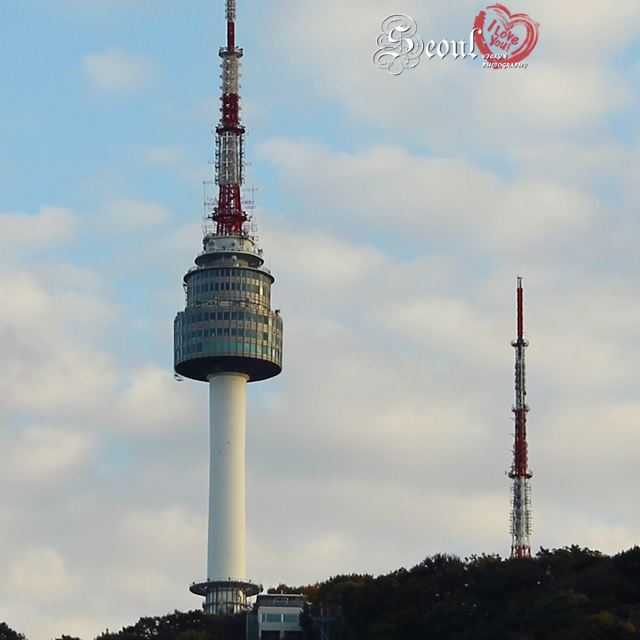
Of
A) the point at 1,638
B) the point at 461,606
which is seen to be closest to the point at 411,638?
the point at 461,606

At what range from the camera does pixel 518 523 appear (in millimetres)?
194125

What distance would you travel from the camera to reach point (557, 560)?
172m

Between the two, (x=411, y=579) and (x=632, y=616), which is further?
(x=411, y=579)

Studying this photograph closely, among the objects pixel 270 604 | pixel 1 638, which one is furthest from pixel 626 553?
pixel 1 638

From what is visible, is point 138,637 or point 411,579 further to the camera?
point 138,637

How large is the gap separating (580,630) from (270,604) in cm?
5058

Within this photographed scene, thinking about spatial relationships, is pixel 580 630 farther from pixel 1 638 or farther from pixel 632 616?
pixel 1 638

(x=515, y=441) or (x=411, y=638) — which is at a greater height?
(x=515, y=441)

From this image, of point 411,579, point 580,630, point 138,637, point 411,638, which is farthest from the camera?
point 138,637

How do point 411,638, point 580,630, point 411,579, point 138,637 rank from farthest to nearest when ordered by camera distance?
point 138,637 → point 411,579 → point 411,638 → point 580,630

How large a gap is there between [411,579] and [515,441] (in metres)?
28.2

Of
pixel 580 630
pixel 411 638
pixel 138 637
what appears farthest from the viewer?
pixel 138 637

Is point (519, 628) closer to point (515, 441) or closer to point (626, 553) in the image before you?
point (626, 553)

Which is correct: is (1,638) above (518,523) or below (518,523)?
below
